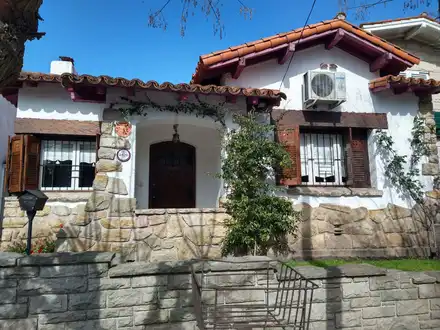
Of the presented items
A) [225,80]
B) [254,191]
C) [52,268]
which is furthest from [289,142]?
[52,268]

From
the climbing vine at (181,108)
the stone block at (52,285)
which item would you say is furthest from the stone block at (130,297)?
the climbing vine at (181,108)

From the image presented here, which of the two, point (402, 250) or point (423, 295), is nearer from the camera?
point (423, 295)

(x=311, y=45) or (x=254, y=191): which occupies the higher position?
(x=311, y=45)

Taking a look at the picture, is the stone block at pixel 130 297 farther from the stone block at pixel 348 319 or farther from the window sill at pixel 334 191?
the window sill at pixel 334 191

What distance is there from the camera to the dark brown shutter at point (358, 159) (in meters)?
6.65

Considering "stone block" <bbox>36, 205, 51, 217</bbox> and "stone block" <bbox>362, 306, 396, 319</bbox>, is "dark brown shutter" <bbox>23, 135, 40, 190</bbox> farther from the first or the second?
"stone block" <bbox>362, 306, 396, 319</bbox>

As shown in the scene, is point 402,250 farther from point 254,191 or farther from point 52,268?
point 52,268

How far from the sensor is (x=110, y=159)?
Result: 221 inches

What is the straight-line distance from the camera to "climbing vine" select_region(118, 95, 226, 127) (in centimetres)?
582

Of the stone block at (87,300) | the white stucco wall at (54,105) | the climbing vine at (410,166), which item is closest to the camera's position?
the stone block at (87,300)

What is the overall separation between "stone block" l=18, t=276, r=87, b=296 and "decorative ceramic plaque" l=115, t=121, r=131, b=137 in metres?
2.84

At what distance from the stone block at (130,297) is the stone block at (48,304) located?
0.46 meters

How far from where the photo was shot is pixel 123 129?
18.9 ft

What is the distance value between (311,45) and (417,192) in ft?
12.0
